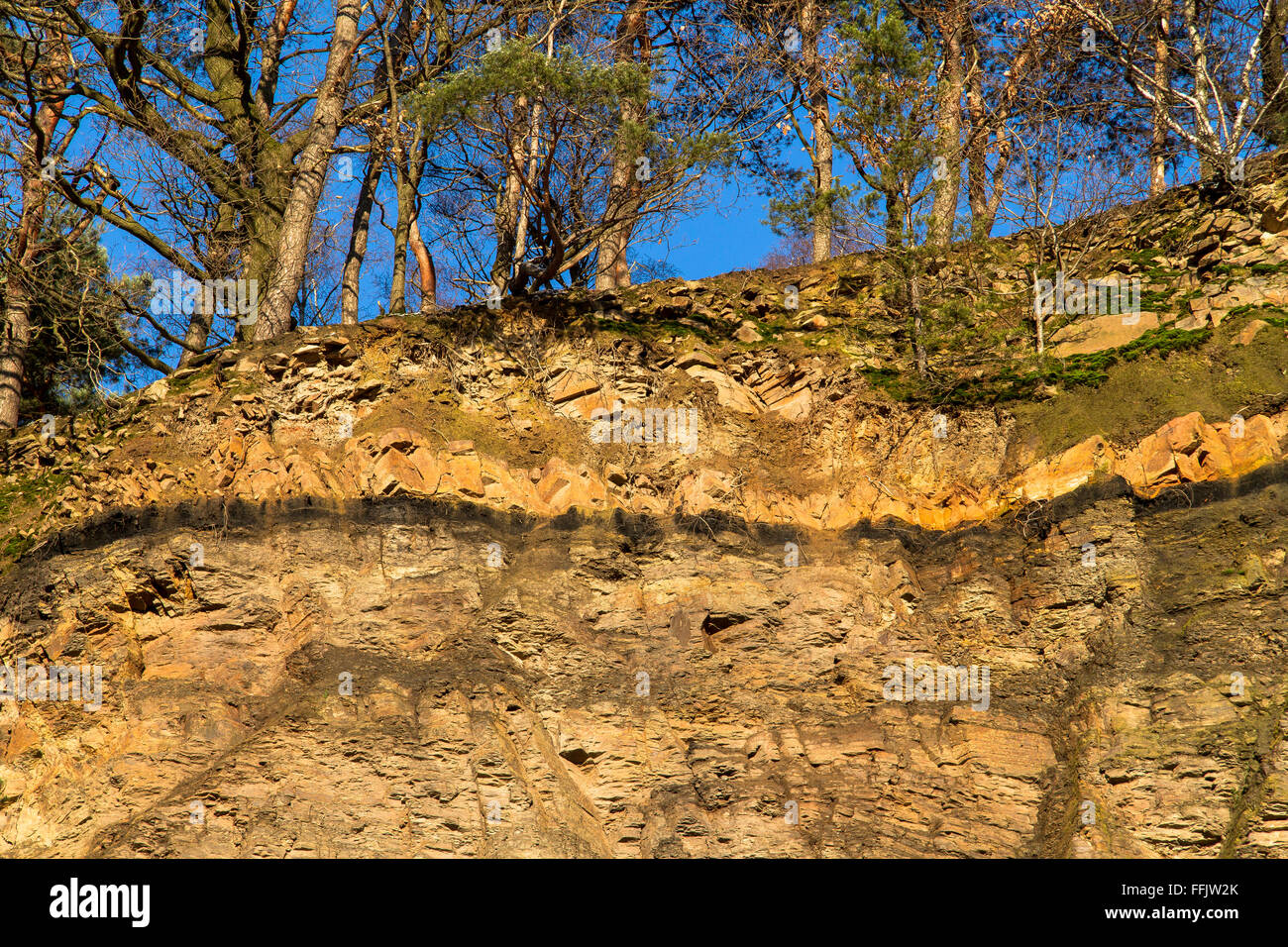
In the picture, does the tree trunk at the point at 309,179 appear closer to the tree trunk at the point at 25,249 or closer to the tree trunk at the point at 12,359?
the tree trunk at the point at 25,249

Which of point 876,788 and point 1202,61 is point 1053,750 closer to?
point 876,788

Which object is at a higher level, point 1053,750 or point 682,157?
point 682,157

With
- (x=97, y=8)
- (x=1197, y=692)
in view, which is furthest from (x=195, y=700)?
(x=97, y=8)

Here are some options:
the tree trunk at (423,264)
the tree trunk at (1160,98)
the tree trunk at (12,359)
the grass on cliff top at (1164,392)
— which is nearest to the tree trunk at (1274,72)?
the tree trunk at (1160,98)

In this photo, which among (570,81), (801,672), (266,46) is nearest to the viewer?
(801,672)

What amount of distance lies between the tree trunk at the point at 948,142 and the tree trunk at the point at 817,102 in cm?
170

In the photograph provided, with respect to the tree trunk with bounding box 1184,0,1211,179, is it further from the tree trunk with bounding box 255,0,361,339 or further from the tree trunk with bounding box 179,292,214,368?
the tree trunk with bounding box 179,292,214,368

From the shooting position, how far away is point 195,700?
10094mm

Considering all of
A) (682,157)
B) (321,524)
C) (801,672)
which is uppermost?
(682,157)

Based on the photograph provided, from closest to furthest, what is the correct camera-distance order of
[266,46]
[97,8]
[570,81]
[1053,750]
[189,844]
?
[189,844] < [1053,750] < [570,81] < [97,8] < [266,46]

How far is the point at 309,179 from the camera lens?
15.0 m

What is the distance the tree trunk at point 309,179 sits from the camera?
14.2m

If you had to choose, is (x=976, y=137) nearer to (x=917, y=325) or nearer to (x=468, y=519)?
(x=917, y=325)

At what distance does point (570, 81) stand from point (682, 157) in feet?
5.55
